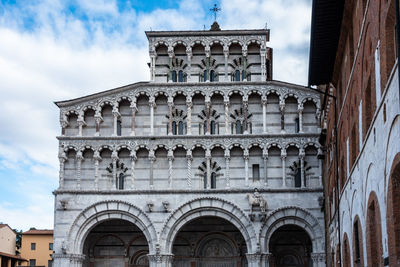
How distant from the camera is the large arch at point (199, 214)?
26.7 metres

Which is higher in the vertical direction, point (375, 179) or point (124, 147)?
point (124, 147)

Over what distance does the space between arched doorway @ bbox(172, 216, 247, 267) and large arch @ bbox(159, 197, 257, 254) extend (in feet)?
7.23

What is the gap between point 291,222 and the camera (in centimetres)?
2672

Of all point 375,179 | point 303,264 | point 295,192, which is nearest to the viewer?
point 375,179

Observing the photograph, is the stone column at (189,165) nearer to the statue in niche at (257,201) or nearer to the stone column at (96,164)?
the statue in niche at (257,201)

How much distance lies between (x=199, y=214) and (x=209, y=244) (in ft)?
10.1

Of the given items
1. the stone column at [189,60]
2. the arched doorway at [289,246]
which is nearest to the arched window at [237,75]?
the stone column at [189,60]

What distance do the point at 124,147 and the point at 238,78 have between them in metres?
5.83

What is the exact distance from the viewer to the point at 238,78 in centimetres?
2872

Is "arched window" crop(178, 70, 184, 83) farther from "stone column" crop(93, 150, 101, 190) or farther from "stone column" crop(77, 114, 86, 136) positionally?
"stone column" crop(93, 150, 101, 190)

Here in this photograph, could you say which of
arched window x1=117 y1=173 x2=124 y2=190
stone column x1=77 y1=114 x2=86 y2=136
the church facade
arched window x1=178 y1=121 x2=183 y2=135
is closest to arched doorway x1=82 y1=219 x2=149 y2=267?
the church facade

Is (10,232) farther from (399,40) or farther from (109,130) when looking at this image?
(399,40)

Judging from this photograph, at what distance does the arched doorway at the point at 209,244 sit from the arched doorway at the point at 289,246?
1372mm

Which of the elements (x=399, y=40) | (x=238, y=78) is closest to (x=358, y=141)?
(x=399, y=40)
